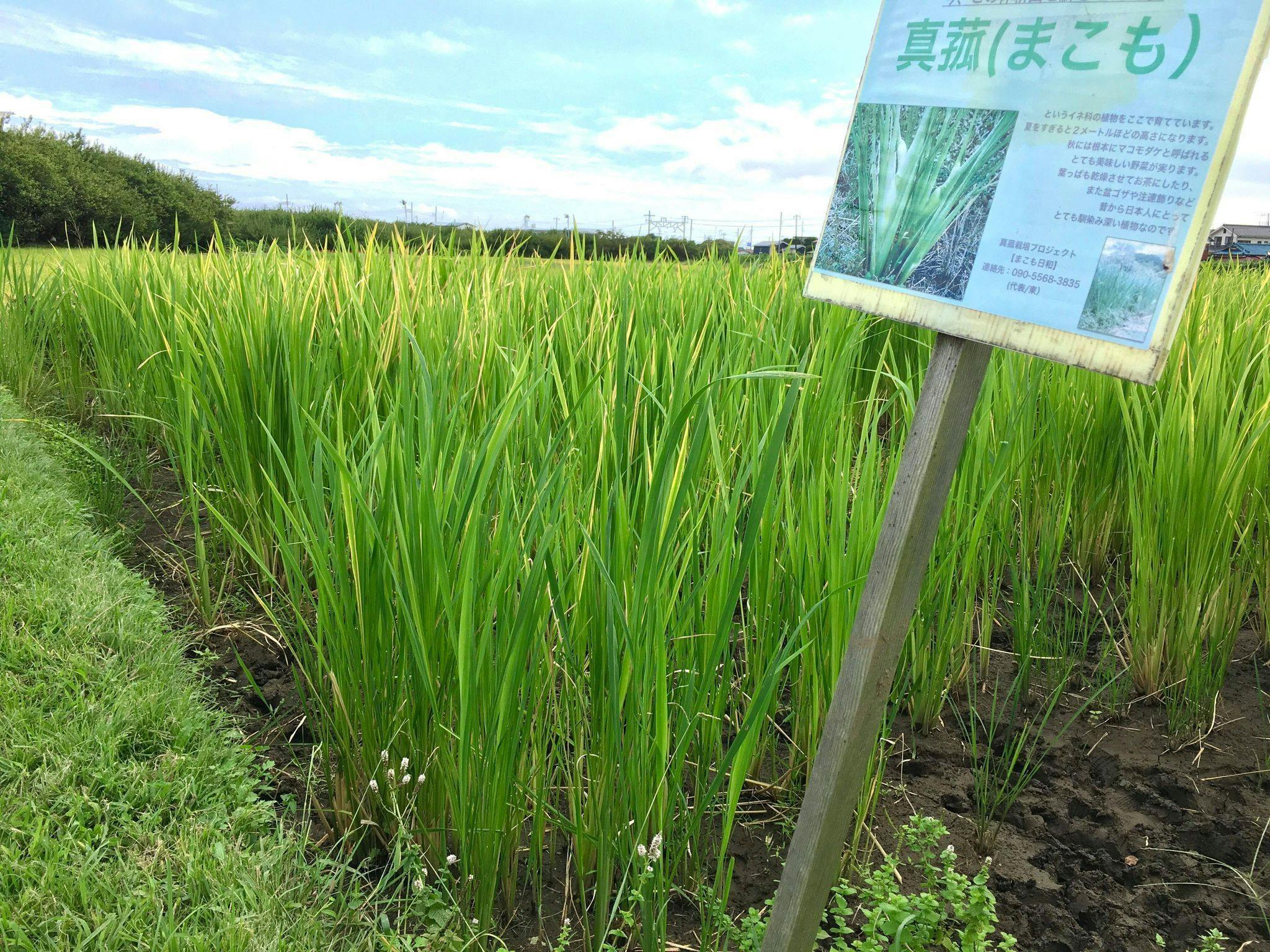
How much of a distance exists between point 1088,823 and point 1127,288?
1.16m

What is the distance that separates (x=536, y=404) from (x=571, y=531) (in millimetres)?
862

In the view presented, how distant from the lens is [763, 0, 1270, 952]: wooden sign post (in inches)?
41.4

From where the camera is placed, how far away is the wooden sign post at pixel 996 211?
105 cm

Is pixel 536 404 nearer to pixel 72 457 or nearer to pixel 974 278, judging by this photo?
pixel 974 278

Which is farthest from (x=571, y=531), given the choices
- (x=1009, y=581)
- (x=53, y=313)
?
(x=53, y=313)

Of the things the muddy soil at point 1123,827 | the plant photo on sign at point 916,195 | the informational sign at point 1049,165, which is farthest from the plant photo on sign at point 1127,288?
the muddy soil at point 1123,827

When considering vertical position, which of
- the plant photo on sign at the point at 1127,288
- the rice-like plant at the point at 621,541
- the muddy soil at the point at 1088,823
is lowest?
the muddy soil at the point at 1088,823

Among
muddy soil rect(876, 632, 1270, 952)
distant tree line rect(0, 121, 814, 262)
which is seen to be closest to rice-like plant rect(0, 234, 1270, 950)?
muddy soil rect(876, 632, 1270, 952)

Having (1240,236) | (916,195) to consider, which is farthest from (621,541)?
(1240,236)

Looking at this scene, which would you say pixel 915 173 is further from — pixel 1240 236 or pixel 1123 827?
pixel 1240 236

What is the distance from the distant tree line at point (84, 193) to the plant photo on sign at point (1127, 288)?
16.6m

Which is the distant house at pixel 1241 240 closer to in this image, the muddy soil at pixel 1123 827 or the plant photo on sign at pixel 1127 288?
the muddy soil at pixel 1123 827

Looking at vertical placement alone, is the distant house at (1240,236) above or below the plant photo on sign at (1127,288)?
above

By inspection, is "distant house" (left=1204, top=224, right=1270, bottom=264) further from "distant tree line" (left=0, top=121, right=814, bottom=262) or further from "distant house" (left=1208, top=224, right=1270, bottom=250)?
"distant tree line" (left=0, top=121, right=814, bottom=262)
